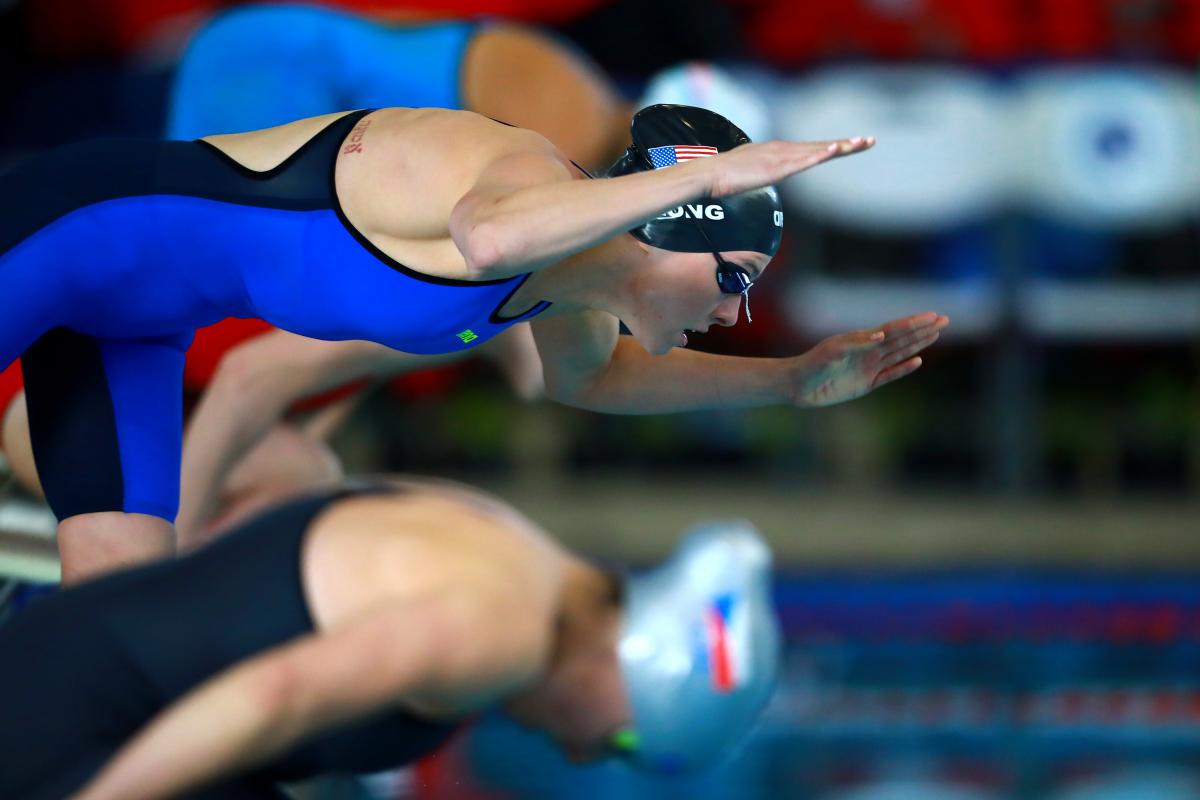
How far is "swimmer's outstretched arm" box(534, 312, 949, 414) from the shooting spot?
263cm

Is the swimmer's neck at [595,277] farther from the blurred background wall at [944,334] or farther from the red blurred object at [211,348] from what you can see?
the blurred background wall at [944,334]

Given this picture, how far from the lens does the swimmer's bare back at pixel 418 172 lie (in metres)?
2.24

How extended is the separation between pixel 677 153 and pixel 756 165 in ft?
1.08

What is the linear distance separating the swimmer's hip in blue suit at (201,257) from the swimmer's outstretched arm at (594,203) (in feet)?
0.75

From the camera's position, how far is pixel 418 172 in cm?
227

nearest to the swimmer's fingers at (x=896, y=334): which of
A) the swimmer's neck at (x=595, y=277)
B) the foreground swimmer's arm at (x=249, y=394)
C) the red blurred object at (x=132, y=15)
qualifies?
the swimmer's neck at (x=595, y=277)

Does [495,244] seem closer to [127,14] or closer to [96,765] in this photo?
[96,765]

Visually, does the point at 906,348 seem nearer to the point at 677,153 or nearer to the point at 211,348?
→ the point at 677,153

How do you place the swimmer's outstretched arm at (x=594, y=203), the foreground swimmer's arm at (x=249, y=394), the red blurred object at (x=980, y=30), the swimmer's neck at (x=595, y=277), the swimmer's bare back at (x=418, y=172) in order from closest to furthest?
the swimmer's outstretched arm at (x=594, y=203) < the swimmer's bare back at (x=418, y=172) < the swimmer's neck at (x=595, y=277) < the foreground swimmer's arm at (x=249, y=394) < the red blurred object at (x=980, y=30)

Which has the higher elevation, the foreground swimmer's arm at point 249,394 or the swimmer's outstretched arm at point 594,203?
the swimmer's outstretched arm at point 594,203

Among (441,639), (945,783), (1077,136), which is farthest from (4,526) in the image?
(1077,136)

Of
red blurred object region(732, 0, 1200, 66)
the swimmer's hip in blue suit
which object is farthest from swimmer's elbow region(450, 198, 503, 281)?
red blurred object region(732, 0, 1200, 66)

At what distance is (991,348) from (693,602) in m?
6.19

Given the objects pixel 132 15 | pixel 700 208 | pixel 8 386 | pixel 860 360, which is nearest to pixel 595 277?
pixel 700 208
